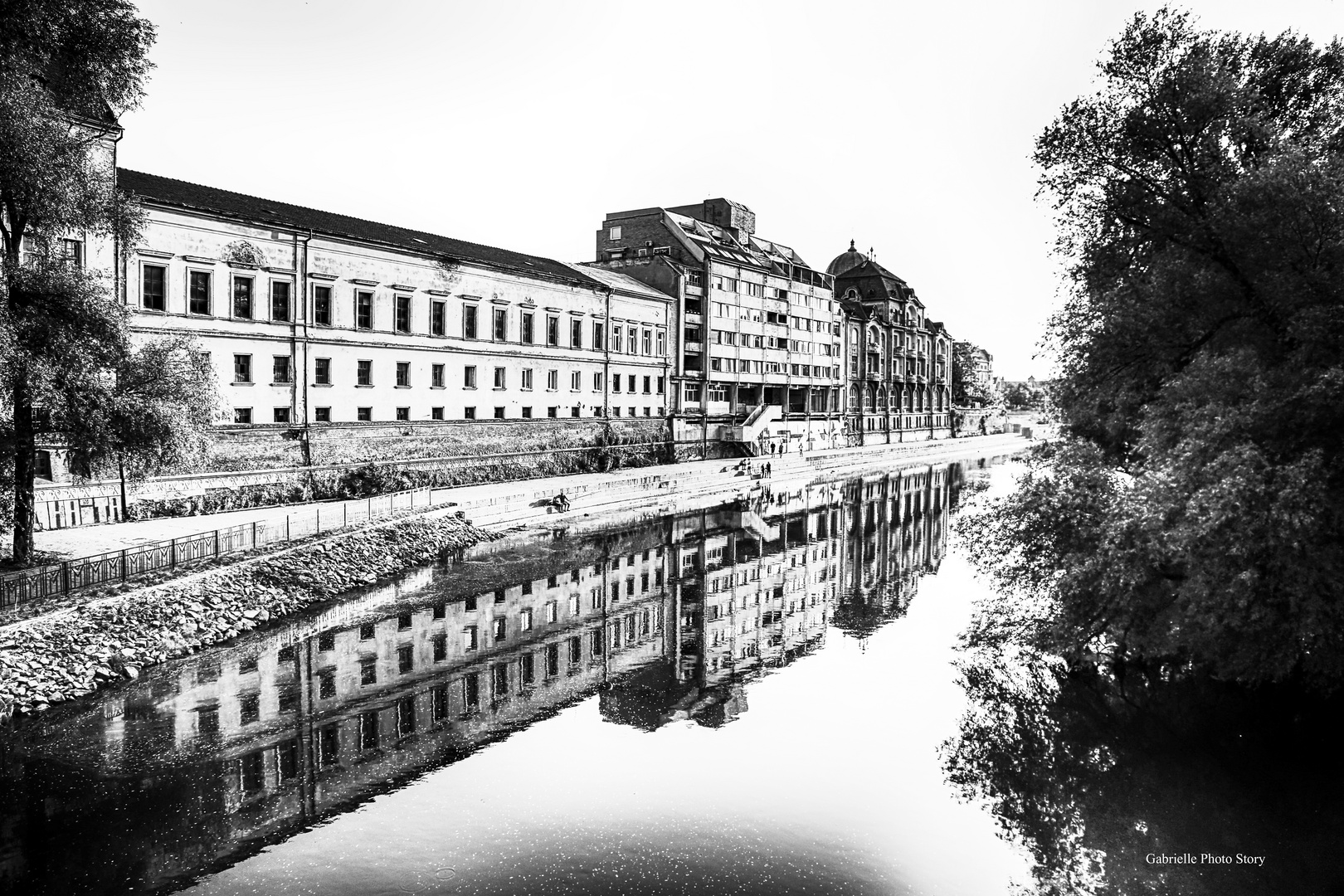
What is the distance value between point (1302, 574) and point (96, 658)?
22.0m

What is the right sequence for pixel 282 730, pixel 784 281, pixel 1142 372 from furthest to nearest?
pixel 784 281 → pixel 1142 372 → pixel 282 730

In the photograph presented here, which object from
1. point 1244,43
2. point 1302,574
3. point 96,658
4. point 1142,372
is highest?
point 1244,43

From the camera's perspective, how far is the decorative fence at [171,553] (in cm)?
1808

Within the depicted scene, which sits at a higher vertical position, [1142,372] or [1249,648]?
[1142,372]

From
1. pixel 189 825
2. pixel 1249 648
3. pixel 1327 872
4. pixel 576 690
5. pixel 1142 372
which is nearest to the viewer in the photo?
pixel 1327 872

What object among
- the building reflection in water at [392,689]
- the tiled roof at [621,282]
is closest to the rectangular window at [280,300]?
the building reflection in water at [392,689]

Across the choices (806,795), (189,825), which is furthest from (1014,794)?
(189,825)

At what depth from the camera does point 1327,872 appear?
11805mm

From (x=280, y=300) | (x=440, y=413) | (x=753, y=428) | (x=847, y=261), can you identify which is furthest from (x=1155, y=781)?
(x=847, y=261)

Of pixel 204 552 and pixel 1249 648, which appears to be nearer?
pixel 1249 648

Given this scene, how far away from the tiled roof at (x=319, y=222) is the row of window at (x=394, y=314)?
2610 mm

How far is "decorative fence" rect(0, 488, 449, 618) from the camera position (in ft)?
59.3

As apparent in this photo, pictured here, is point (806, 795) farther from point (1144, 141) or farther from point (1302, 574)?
point (1144, 141)

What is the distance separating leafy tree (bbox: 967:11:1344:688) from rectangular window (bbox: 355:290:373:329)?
33.2 meters
